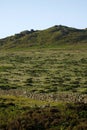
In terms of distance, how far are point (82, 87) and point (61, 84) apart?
17.6 feet

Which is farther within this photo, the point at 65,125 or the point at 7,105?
the point at 7,105

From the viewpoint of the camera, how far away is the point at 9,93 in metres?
51.4

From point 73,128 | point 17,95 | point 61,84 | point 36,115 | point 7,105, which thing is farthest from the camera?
point 61,84

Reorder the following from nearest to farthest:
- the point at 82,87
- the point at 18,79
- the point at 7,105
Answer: the point at 7,105, the point at 82,87, the point at 18,79

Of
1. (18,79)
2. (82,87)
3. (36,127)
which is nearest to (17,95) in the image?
(82,87)

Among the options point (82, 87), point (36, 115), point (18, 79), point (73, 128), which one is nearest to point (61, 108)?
point (36, 115)

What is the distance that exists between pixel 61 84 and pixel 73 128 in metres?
39.9

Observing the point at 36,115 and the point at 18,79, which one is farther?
the point at 18,79

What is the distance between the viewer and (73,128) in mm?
27719

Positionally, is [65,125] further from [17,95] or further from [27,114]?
[17,95]

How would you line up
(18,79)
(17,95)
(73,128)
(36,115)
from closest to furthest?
(73,128), (36,115), (17,95), (18,79)

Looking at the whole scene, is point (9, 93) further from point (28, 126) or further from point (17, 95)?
point (28, 126)

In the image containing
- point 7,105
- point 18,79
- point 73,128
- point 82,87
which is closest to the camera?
point 73,128

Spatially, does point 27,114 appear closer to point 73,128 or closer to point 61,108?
point 61,108
